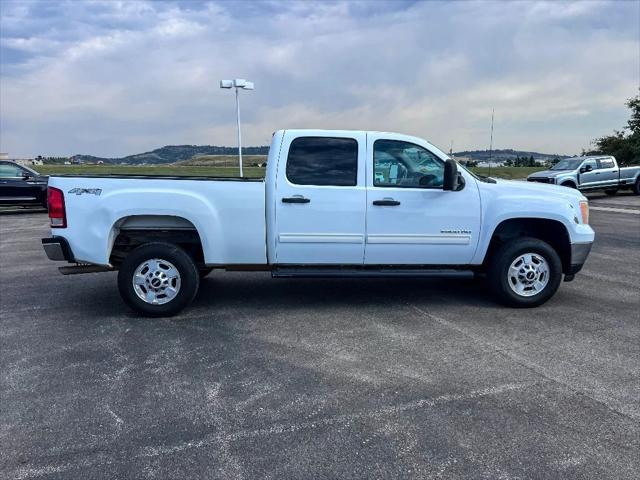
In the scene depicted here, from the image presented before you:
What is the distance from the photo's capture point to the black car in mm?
16359

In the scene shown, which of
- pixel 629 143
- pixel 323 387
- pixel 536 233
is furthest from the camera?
pixel 629 143

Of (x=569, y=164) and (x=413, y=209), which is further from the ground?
(x=569, y=164)

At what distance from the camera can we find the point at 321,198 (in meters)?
5.30

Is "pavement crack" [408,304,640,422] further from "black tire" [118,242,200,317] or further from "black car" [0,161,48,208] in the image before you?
"black car" [0,161,48,208]

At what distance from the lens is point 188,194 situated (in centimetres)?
516

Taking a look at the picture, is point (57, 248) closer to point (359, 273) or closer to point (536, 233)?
point (359, 273)

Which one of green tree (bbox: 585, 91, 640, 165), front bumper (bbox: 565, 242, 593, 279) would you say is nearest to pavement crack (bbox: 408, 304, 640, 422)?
front bumper (bbox: 565, 242, 593, 279)

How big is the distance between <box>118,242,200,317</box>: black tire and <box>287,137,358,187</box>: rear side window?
4.73ft

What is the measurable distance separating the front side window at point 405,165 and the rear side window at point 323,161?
0.91ft

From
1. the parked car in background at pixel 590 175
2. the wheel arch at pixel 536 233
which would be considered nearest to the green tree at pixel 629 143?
the parked car in background at pixel 590 175

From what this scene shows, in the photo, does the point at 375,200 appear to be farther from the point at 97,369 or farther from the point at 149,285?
the point at 97,369

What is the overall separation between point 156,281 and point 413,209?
287cm

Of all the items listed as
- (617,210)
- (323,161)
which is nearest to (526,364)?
(323,161)

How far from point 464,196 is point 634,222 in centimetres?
1120
